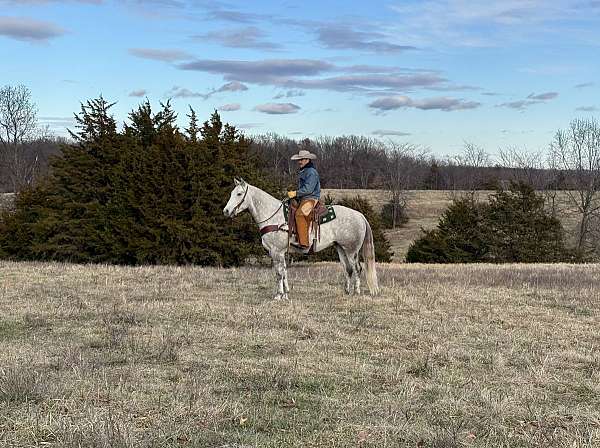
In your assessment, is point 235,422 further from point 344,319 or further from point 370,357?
point 344,319

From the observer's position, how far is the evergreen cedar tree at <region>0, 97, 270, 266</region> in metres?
20.0

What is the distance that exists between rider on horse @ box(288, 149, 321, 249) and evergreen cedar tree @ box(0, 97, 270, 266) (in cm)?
881

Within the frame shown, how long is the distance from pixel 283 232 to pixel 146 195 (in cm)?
942

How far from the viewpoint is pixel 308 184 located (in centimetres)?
1150

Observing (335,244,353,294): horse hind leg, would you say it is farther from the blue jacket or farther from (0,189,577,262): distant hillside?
(0,189,577,262): distant hillside

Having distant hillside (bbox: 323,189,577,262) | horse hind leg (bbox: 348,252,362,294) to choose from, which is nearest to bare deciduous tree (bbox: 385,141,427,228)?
distant hillside (bbox: 323,189,577,262)

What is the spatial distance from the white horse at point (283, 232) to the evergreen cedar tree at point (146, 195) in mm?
8220

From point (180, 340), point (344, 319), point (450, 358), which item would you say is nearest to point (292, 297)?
point (344, 319)

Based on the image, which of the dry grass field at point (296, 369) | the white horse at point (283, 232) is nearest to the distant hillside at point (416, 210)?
the white horse at point (283, 232)

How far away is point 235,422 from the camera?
196 inches

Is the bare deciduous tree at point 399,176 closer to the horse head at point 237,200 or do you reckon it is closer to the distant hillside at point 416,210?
the distant hillside at point 416,210

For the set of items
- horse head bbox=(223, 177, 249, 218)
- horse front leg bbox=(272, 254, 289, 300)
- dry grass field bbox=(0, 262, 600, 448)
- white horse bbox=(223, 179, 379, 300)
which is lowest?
dry grass field bbox=(0, 262, 600, 448)

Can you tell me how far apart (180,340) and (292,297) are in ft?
13.8

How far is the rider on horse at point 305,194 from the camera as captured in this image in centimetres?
1149
